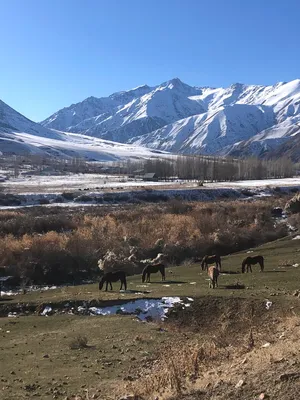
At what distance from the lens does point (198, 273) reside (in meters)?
37.2

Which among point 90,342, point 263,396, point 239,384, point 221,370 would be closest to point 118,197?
point 90,342

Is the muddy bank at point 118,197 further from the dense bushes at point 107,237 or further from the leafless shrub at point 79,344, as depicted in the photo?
the leafless shrub at point 79,344

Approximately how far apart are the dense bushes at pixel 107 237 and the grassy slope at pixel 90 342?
15958 millimetres

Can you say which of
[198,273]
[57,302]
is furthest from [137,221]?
[57,302]

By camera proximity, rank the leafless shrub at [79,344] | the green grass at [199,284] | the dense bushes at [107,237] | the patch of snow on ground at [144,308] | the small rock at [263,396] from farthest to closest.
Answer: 1. the dense bushes at [107,237]
2. the green grass at [199,284]
3. the patch of snow on ground at [144,308]
4. the leafless shrub at [79,344]
5. the small rock at [263,396]

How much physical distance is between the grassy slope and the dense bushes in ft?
52.4

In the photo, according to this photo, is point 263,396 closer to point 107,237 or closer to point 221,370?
point 221,370

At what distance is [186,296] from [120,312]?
12.4ft

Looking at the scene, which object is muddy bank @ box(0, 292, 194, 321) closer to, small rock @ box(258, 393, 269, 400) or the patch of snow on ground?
the patch of snow on ground

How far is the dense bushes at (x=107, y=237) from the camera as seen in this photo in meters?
48.4

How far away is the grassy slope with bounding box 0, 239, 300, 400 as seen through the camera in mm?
14945

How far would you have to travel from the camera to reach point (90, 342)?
19812mm

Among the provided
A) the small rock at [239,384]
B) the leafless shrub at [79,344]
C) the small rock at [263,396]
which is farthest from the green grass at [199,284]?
the small rock at [263,396]

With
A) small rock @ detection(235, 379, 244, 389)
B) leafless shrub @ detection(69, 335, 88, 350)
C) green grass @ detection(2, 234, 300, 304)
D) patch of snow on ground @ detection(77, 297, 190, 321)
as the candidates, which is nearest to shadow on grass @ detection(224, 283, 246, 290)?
green grass @ detection(2, 234, 300, 304)
